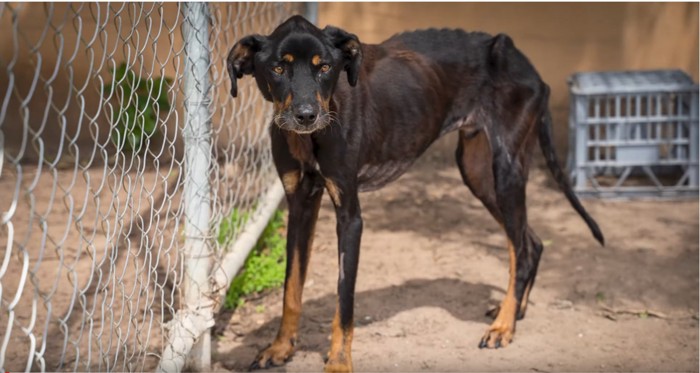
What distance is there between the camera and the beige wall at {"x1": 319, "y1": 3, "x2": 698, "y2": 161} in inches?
299

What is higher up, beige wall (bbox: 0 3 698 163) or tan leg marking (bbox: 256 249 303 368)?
beige wall (bbox: 0 3 698 163)

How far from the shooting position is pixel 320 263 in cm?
575

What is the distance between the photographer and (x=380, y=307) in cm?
512

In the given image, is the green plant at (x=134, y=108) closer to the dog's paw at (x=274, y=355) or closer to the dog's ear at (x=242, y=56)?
the dog's ear at (x=242, y=56)

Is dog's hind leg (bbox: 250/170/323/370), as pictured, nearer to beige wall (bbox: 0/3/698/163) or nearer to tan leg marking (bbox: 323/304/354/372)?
tan leg marking (bbox: 323/304/354/372)

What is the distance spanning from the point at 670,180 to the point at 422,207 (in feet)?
6.54

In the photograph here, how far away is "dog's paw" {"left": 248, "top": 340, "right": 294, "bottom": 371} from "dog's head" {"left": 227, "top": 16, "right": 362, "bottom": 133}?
118 cm

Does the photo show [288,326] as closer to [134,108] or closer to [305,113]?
[305,113]

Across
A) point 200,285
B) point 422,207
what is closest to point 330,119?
point 200,285

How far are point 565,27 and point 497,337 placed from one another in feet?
12.2

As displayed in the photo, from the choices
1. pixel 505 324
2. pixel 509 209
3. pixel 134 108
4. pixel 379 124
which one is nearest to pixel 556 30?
pixel 509 209

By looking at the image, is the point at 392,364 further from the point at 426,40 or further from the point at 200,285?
the point at 426,40

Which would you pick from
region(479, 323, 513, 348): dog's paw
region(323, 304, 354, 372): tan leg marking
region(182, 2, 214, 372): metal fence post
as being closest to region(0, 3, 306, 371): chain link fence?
region(182, 2, 214, 372): metal fence post

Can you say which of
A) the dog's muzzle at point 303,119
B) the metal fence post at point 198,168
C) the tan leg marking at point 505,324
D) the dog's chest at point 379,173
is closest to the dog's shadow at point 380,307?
the tan leg marking at point 505,324
